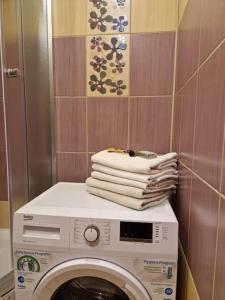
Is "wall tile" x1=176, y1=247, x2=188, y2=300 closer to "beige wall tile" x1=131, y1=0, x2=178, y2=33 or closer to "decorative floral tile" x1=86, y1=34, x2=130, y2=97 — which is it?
"decorative floral tile" x1=86, y1=34, x2=130, y2=97

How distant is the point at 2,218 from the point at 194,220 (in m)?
1.25

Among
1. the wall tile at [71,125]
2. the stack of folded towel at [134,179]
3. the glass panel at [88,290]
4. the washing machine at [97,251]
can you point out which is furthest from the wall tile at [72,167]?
the glass panel at [88,290]

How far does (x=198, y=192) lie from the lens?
626 millimetres

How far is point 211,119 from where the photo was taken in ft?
1.68

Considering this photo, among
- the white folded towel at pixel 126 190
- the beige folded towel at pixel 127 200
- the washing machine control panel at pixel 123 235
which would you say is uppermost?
the white folded towel at pixel 126 190

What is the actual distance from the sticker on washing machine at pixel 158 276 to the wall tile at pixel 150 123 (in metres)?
0.59

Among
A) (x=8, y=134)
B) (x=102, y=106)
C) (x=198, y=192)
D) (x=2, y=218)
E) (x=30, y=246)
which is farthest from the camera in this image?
(x=2, y=218)

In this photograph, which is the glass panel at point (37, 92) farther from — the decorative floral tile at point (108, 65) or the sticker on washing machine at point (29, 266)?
the sticker on washing machine at point (29, 266)

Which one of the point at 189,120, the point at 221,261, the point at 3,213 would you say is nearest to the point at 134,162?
the point at 189,120

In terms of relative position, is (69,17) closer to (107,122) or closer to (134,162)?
(107,122)

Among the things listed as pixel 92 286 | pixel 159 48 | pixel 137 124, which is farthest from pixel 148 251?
pixel 159 48

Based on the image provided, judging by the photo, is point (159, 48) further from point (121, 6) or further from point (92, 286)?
point (92, 286)

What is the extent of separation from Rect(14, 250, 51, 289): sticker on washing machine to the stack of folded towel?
31cm

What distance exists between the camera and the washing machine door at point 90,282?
2.34 ft
